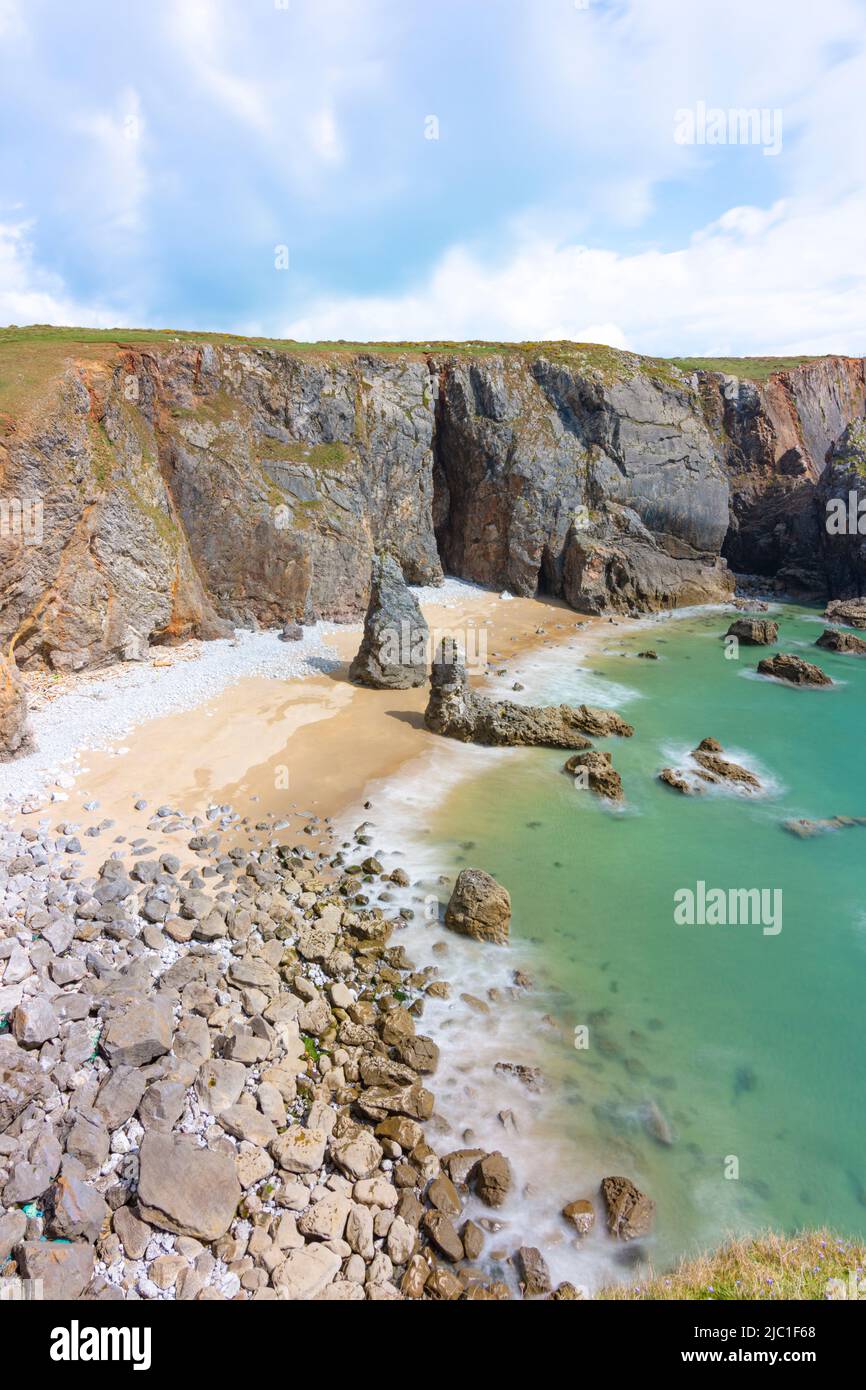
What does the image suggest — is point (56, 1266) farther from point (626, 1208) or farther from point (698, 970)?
point (698, 970)

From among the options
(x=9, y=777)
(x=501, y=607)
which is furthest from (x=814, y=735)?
(x=9, y=777)

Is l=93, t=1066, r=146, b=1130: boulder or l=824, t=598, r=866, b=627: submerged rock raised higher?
l=824, t=598, r=866, b=627: submerged rock

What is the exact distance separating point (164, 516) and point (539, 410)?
23118mm

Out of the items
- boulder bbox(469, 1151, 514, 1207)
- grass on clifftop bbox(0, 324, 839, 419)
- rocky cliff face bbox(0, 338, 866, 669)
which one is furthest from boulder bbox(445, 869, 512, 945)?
grass on clifftop bbox(0, 324, 839, 419)

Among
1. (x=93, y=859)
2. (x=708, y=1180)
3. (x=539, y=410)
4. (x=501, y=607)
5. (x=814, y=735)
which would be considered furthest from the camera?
(x=539, y=410)

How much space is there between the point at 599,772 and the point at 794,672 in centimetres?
1478

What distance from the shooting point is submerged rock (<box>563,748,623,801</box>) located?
654 inches

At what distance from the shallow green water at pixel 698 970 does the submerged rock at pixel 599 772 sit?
0.41 metres

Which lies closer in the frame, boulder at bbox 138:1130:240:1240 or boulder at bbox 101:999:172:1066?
boulder at bbox 138:1130:240:1240

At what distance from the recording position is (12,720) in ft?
47.9

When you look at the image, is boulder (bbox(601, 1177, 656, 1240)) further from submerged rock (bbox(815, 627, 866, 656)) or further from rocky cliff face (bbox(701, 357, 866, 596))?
rocky cliff face (bbox(701, 357, 866, 596))

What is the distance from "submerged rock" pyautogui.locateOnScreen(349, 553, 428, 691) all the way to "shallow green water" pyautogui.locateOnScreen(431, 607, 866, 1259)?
18.8 ft

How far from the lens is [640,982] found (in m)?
10.9
